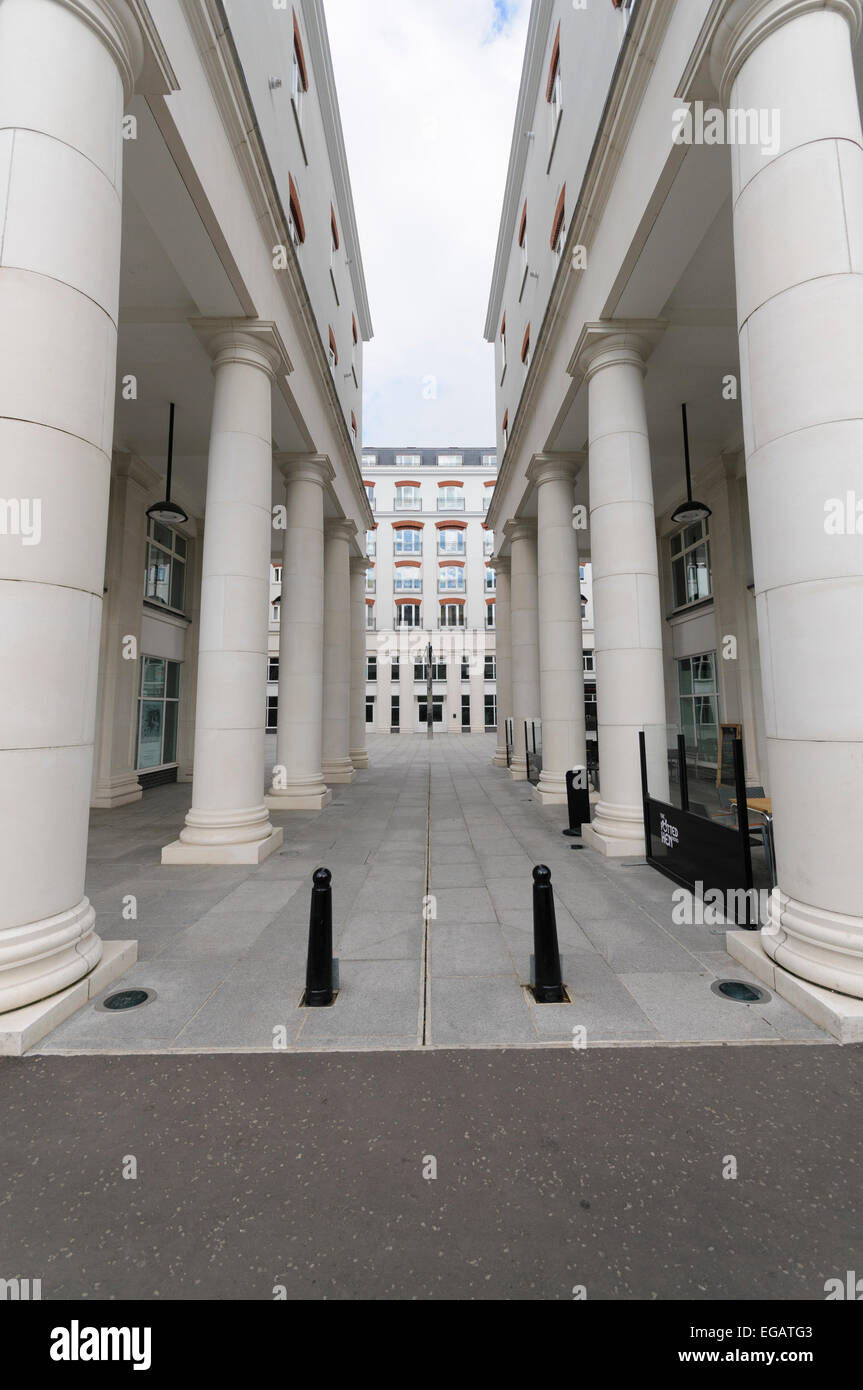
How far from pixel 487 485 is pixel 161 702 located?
126 ft

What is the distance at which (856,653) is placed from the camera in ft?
12.3

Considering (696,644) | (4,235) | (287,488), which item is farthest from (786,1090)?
(696,644)

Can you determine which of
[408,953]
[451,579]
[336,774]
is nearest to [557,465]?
[336,774]

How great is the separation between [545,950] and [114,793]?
1106 cm

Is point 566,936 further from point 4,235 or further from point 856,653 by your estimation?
point 4,235

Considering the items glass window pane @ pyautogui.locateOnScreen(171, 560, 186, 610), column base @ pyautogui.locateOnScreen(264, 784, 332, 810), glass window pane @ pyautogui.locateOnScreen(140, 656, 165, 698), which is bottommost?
column base @ pyautogui.locateOnScreen(264, 784, 332, 810)

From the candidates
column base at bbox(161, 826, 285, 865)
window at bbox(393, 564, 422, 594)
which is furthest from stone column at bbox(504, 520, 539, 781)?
window at bbox(393, 564, 422, 594)

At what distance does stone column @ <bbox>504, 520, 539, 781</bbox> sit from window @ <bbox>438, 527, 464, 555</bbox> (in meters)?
30.3

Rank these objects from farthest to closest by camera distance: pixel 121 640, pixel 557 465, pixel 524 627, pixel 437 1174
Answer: pixel 524 627, pixel 557 465, pixel 121 640, pixel 437 1174

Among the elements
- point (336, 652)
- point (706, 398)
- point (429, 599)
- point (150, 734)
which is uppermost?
point (429, 599)

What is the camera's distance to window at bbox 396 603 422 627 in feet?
153

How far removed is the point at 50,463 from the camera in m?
3.83

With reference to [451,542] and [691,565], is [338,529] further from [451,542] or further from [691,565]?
[451,542]

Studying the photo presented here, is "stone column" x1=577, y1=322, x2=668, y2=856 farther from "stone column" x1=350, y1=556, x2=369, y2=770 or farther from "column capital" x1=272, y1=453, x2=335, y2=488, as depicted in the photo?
"stone column" x1=350, y1=556, x2=369, y2=770
